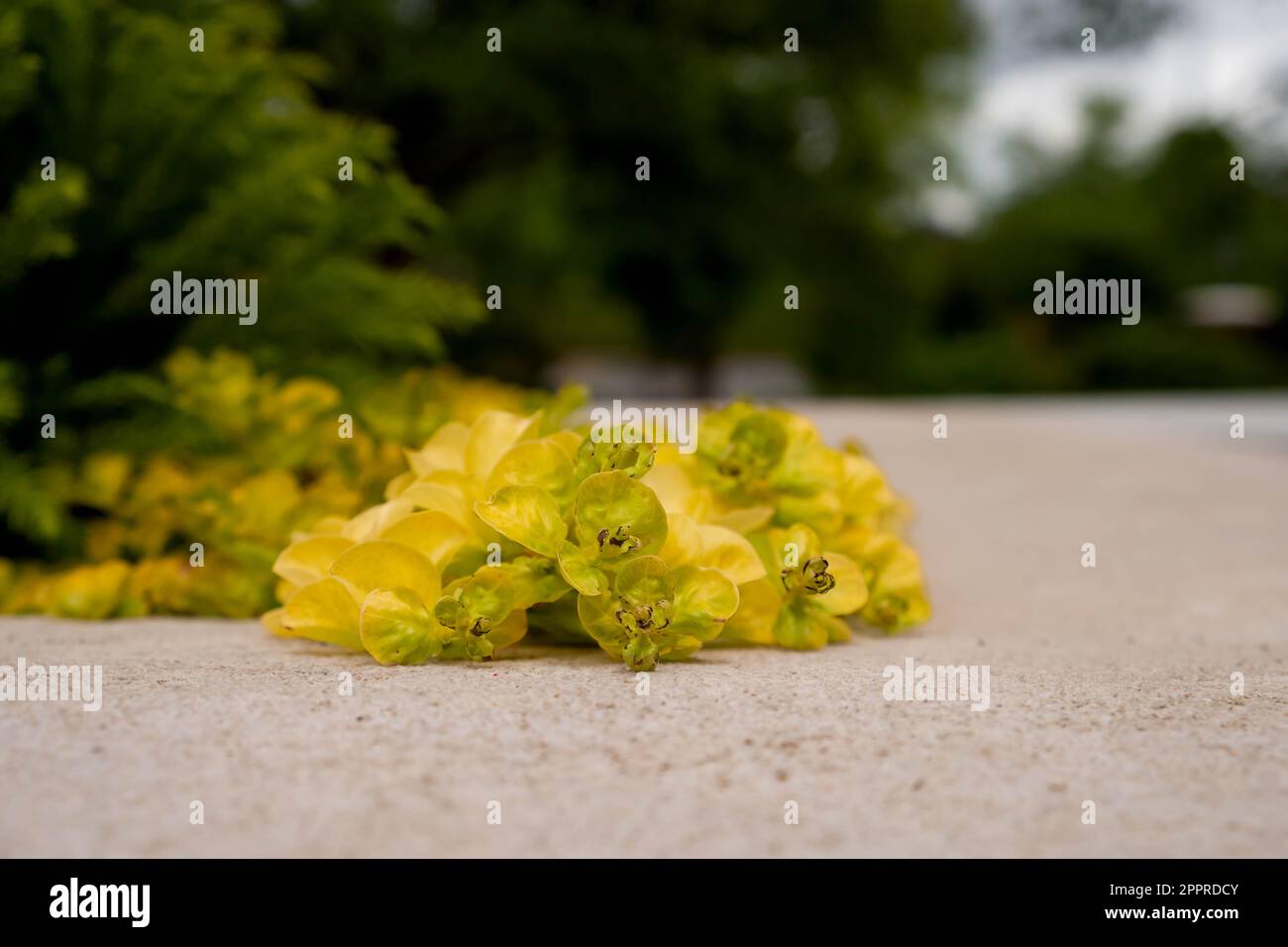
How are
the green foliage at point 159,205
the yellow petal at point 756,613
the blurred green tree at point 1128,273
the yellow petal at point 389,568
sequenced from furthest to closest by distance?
1. the blurred green tree at point 1128,273
2. the green foliage at point 159,205
3. the yellow petal at point 756,613
4. the yellow petal at point 389,568

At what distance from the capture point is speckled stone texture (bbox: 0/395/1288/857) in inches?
45.8

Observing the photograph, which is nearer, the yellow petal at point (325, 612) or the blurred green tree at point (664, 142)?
the yellow petal at point (325, 612)

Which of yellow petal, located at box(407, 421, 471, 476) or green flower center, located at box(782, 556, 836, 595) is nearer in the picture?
green flower center, located at box(782, 556, 836, 595)

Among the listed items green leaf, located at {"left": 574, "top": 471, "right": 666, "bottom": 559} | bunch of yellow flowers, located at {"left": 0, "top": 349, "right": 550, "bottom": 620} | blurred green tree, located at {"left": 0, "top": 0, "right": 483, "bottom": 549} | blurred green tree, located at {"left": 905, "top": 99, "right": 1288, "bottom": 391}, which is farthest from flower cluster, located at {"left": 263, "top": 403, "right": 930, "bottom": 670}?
blurred green tree, located at {"left": 905, "top": 99, "right": 1288, "bottom": 391}

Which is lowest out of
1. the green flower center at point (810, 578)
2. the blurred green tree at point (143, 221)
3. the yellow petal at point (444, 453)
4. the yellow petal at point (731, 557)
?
the green flower center at point (810, 578)

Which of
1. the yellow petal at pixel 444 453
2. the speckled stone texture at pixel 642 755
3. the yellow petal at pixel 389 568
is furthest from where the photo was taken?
the yellow petal at pixel 444 453

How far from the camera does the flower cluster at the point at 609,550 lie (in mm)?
1680

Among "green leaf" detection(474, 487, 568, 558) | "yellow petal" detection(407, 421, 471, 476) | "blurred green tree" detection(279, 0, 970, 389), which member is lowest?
"green leaf" detection(474, 487, 568, 558)

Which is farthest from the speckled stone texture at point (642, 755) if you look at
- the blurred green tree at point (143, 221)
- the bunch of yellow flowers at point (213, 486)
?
the blurred green tree at point (143, 221)

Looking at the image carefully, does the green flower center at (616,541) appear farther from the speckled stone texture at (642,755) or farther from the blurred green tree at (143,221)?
the blurred green tree at (143,221)

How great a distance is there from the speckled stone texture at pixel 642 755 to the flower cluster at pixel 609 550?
0.06 meters

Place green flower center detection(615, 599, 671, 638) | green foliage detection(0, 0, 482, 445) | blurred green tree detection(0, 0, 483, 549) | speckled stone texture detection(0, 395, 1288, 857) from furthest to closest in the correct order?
green foliage detection(0, 0, 482, 445) → blurred green tree detection(0, 0, 483, 549) → green flower center detection(615, 599, 671, 638) → speckled stone texture detection(0, 395, 1288, 857)

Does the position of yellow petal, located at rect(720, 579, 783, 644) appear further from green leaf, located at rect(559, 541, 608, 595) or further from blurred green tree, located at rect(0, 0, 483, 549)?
blurred green tree, located at rect(0, 0, 483, 549)

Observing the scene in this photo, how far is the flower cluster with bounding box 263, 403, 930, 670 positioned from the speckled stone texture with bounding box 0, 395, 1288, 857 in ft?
0.20
